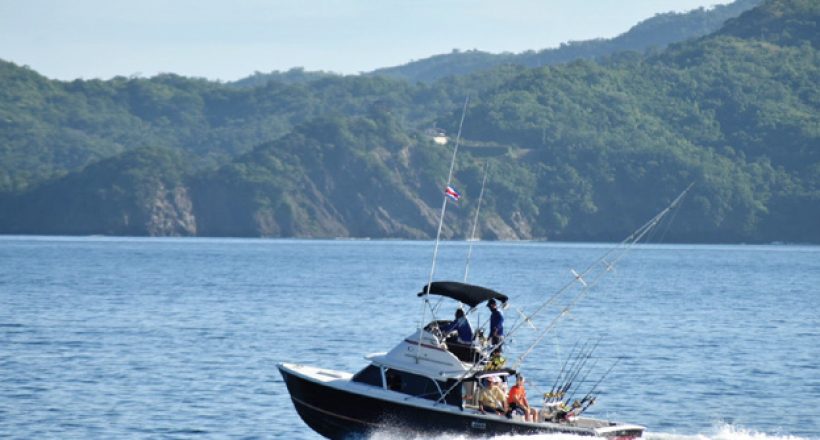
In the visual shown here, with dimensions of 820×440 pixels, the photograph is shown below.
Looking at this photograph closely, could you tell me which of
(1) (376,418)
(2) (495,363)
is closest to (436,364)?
(2) (495,363)

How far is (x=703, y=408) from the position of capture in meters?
35.0

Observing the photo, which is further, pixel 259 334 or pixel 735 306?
pixel 735 306

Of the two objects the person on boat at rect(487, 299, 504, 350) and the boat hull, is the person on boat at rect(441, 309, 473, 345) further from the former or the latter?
the boat hull

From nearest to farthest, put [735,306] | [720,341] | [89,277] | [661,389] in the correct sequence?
1. [661,389]
2. [720,341]
3. [735,306]
4. [89,277]

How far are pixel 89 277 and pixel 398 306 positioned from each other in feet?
115

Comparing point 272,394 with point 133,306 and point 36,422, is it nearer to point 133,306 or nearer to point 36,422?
point 36,422

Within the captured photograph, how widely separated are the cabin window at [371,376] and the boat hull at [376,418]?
1.62ft

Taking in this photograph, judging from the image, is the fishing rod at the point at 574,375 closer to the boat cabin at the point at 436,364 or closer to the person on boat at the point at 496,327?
the person on boat at the point at 496,327

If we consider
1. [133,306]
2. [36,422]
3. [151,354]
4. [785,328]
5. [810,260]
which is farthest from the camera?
[810,260]

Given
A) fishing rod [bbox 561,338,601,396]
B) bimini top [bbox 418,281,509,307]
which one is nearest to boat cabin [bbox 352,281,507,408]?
bimini top [bbox 418,281,509,307]

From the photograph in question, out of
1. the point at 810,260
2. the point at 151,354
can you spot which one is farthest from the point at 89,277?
the point at 810,260

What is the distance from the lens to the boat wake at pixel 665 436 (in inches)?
1037

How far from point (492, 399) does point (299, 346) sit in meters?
21.1

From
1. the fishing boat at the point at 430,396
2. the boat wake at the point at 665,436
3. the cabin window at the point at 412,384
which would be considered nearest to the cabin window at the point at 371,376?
the fishing boat at the point at 430,396
